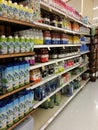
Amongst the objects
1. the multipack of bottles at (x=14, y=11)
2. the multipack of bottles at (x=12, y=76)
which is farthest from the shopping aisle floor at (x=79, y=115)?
the multipack of bottles at (x=14, y=11)

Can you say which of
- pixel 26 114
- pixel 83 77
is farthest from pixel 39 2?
pixel 83 77

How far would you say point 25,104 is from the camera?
214cm

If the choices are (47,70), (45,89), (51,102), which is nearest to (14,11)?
(47,70)

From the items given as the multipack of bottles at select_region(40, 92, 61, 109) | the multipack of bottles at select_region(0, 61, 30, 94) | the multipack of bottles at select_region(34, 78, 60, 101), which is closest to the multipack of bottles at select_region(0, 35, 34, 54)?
the multipack of bottles at select_region(0, 61, 30, 94)

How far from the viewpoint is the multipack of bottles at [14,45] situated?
5.65ft

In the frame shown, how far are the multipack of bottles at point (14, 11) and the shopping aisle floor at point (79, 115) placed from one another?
193 centimetres

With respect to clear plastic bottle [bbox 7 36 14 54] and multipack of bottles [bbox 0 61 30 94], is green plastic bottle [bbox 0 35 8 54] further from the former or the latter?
multipack of bottles [bbox 0 61 30 94]

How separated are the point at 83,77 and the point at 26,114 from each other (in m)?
4.20

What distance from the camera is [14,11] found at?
71.2 inches

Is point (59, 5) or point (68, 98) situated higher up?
point (59, 5)

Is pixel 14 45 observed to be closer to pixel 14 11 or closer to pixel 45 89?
pixel 14 11

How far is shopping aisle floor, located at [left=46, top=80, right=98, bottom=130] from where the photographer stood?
2.97 m

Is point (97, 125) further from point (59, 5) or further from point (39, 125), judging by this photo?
point (59, 5)

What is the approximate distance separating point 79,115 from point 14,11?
2495 millimetres
